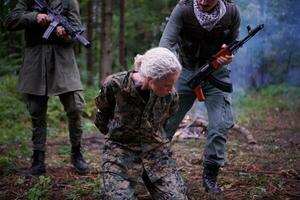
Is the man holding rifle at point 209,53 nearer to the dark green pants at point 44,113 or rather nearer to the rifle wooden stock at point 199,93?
the rifle wooden stock at point 199,93

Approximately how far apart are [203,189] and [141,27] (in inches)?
634

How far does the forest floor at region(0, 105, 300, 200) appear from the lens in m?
4.55

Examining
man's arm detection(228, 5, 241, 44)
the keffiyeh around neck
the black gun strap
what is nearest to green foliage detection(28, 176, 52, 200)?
the black gun strap

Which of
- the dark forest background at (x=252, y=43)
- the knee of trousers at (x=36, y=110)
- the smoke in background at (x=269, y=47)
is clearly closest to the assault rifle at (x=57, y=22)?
the knee of trousers at (x=36, y=110)

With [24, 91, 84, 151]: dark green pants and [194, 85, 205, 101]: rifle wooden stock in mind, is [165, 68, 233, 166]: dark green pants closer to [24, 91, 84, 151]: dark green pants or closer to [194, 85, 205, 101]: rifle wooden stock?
[194, 85, 205, 101]: rifle wooden stock

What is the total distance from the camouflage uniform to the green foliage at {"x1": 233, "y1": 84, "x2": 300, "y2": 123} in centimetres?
684

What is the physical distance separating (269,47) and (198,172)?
8302mm

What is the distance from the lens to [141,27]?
2023cm

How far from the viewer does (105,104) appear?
3.75 m

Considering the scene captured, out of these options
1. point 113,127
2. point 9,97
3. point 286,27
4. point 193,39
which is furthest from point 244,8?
point 113,127

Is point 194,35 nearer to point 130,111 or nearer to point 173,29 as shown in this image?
point 173,29

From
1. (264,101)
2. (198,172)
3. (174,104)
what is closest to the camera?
(174,104)

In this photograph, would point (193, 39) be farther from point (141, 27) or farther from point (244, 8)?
point (141, 27)

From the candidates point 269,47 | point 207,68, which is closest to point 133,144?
point 207,68
